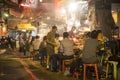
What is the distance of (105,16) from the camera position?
16.9m

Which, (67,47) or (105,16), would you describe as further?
(105,16)

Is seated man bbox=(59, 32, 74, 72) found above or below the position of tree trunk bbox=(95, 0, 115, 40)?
below

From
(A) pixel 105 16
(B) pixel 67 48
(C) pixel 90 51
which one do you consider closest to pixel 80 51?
(B) pixel 67 48

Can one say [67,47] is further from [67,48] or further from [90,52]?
[90,52]

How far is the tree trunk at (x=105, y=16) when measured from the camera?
16.7 metres

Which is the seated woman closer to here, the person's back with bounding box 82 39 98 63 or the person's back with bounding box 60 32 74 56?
the person's back with bounding box 82 39 98 63

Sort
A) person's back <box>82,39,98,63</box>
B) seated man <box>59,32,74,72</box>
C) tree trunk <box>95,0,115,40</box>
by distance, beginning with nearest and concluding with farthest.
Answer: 1. person's back <box>82,39,98,63</box>
2. seated man <box>59,32,74,72</box>
3. tree trunk <box>95,0,115,40</box>

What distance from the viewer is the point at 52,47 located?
1544 cm

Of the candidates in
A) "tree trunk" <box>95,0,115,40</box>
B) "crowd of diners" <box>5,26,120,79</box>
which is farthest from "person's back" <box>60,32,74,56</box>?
"tree trunk" <box>95,0,115,40</box>

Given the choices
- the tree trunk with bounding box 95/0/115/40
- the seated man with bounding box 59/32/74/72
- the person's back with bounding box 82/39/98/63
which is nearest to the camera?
the person's back with bounding box 82/39/98/63

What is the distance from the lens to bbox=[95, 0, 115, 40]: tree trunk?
54.7 feet

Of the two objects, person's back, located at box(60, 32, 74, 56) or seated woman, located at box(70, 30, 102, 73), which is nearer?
seated woman, located at box(70, 30, 102, 73)

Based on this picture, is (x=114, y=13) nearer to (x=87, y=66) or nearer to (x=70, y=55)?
(x=70, y=55)

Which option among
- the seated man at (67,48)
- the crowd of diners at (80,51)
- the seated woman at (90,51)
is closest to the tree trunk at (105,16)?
the crowd of diners at (80,51)
